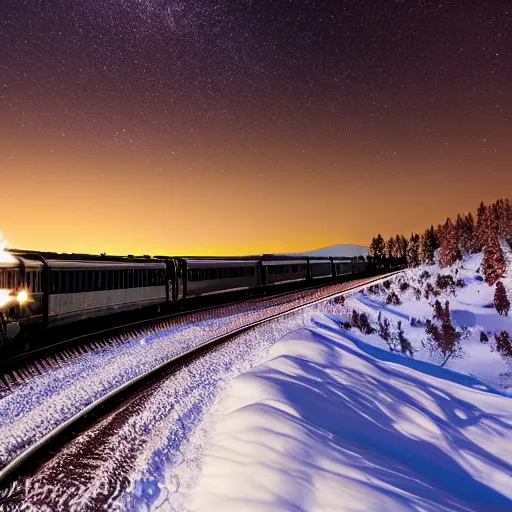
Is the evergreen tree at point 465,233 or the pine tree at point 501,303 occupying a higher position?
the evergreen tree at point 465,233

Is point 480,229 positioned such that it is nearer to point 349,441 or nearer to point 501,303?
point 501,303

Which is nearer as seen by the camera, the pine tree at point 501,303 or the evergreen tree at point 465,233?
Result: the pine tree at point 501,303

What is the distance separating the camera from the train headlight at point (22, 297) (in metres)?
13.0

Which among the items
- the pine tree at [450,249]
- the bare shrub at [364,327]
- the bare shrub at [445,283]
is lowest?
the bare shrub at [364,327]

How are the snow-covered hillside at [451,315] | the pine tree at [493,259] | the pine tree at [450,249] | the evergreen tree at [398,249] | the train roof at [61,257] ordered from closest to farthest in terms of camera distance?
the train roof at [61,257], the snow-covered hillside at [451,315], the pine tree at [493,259], the pine tree at [450,249], the evergreen tree at [398,249]

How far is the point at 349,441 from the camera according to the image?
28.6 feet

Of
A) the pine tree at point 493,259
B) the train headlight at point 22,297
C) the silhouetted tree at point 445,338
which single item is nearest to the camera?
the train headlight at point 22,297

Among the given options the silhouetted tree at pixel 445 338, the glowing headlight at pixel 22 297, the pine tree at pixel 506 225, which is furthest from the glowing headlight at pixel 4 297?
the pine tree at pixel 506 225

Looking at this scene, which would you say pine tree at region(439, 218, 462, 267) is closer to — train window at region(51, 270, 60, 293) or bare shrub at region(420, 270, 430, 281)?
bare shrub at region(420, 270, 430, 281)

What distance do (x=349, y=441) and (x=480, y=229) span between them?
117875mm

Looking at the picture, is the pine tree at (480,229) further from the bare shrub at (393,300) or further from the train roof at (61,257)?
the train roof at (61,257)

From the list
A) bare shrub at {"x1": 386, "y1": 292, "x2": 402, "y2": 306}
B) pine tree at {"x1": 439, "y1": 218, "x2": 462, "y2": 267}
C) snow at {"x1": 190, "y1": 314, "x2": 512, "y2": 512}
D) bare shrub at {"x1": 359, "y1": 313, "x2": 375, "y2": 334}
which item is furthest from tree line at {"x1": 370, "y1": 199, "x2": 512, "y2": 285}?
snow at {"x1": 190, "y1": 314, "x2": 512, "y2": 512}

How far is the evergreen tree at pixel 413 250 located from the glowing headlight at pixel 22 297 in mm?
143447

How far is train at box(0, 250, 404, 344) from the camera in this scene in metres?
13.1
